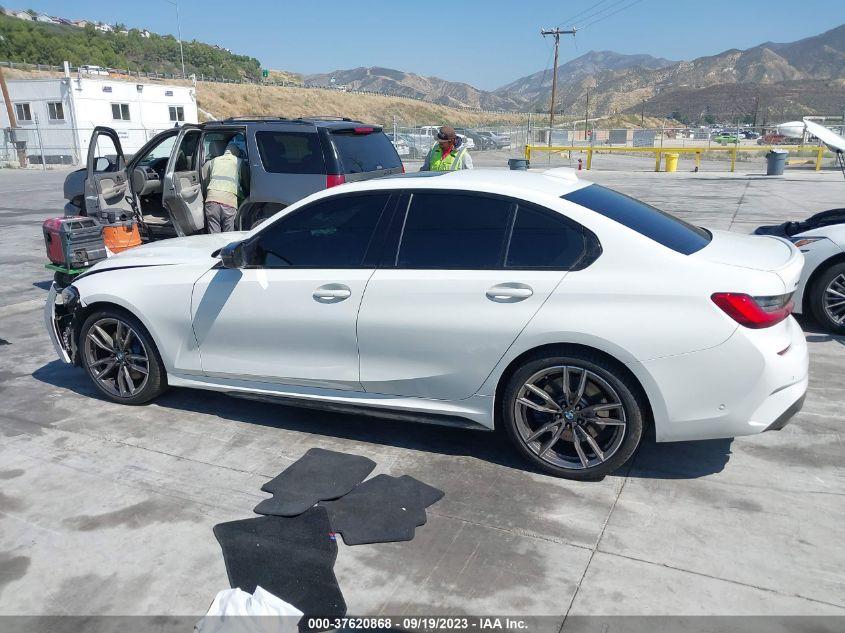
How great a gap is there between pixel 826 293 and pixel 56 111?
142 ft

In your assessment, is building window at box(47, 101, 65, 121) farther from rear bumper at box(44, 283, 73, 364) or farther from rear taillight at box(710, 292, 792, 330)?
rear taillight at box(710, 292, 792, 330)

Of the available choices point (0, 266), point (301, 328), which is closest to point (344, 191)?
point (301, 328)

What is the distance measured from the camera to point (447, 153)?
25.2 feet

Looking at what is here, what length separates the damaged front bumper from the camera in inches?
202

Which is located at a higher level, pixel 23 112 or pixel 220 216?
pixel 23 112

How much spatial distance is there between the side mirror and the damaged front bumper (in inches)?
63.2

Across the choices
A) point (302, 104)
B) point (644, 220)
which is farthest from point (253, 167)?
point (302, 104)

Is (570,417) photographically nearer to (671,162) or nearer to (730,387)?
(730,387)

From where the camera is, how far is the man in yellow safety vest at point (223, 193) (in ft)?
24.1

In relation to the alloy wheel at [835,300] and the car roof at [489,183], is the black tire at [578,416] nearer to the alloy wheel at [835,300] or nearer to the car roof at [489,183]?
the car roof at [489,183]

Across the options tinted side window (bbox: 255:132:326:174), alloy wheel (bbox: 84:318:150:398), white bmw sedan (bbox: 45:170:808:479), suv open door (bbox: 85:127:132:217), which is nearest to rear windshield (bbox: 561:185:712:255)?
white bmw sedan (bbox: 45:170:808:479)

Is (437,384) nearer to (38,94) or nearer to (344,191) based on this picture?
(344,191)

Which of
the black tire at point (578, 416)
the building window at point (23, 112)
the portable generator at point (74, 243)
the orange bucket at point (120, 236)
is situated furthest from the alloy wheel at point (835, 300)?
the building window at point (23, 112)

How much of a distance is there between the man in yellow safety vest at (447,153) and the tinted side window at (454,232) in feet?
11.7
